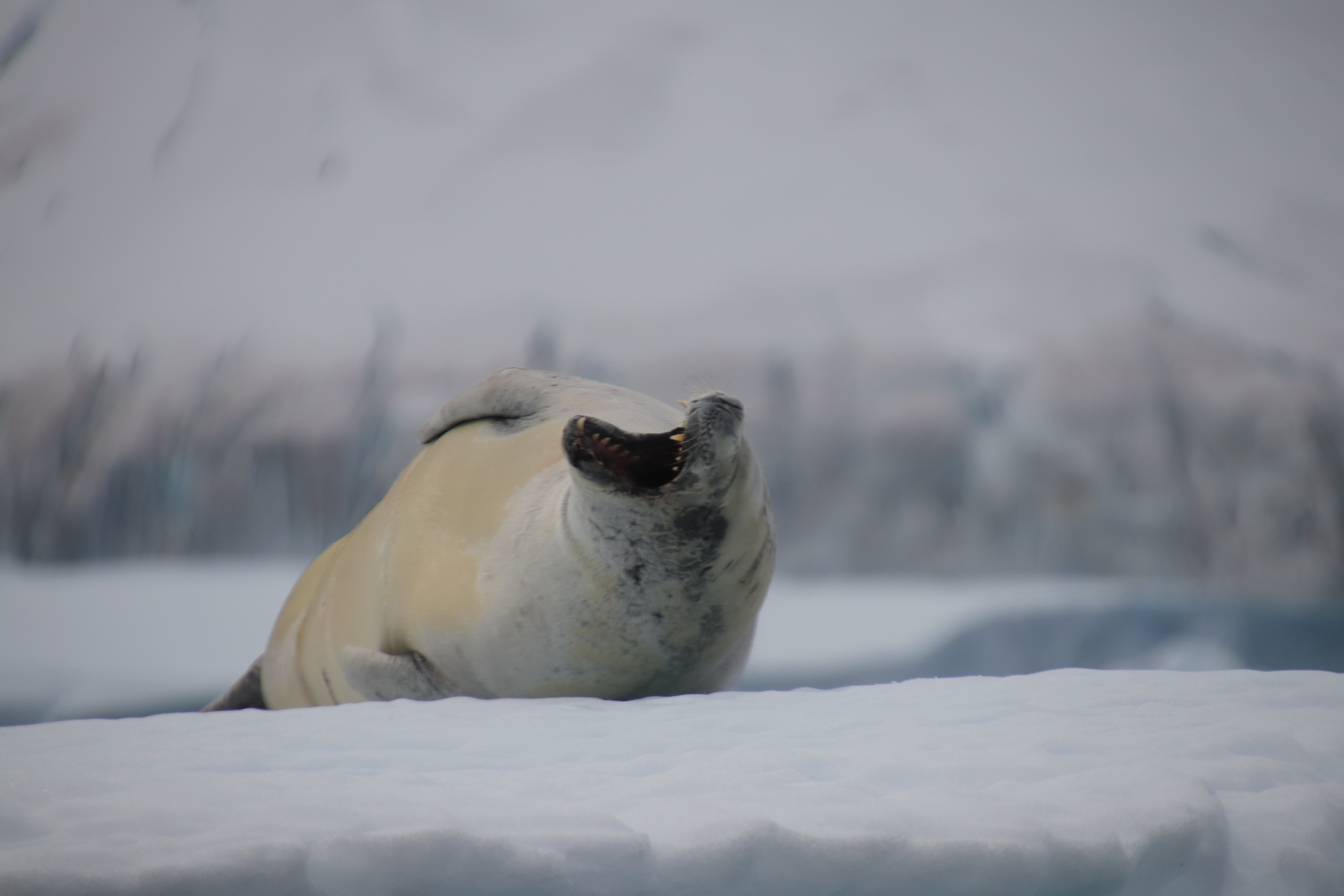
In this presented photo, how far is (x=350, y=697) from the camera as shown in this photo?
1445mm

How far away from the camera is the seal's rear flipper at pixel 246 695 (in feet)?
6.14

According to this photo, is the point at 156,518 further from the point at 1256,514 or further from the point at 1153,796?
the point at 1256,514

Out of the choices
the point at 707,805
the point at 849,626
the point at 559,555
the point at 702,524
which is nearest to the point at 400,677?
the point at 559,555

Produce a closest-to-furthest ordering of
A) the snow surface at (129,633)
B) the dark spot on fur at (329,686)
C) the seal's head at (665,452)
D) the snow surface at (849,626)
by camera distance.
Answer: the seal's head at (665,452)
the dark spot on fur at (329,686)
the snow surface at (129,633)
the snow surface at (849,626)

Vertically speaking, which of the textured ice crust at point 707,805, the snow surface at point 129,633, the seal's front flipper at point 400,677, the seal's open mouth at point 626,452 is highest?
the seal's open mouth at point 626,452

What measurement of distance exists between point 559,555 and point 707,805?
62cm

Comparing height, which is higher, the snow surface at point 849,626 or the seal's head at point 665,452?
the seal's head at point 665,452

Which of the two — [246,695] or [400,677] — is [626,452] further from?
[246,695]

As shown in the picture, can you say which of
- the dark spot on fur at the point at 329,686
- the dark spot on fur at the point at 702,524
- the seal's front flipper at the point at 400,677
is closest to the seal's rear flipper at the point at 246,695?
the dark spot on fur at the point at 329,686

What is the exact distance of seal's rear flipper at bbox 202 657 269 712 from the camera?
6.14 ft

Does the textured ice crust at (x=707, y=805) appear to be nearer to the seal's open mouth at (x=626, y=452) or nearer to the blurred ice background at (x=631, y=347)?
the seal's open mouth at (x=626, y=452)

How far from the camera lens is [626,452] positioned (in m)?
0.98

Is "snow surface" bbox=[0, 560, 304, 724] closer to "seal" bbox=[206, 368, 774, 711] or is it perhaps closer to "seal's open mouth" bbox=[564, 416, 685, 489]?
"seal" bbox=[206, 368, 774, 711]

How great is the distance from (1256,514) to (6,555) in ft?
15.5
